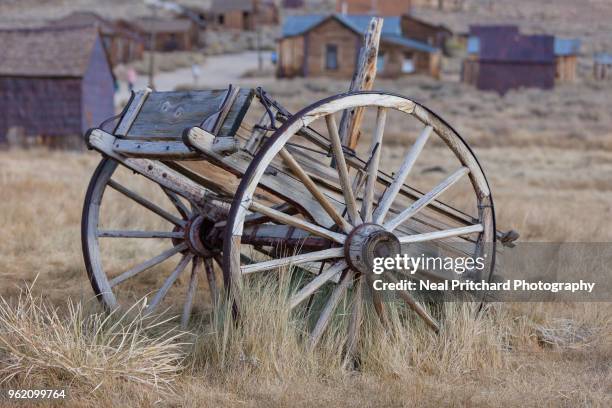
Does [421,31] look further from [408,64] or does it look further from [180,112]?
[180,112]

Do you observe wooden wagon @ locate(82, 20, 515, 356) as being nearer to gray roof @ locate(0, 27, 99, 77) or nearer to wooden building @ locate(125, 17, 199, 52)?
gray roof @ locate(0, 27, 99, 77)

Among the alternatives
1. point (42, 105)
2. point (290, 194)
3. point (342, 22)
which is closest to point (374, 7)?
point (342, 22)

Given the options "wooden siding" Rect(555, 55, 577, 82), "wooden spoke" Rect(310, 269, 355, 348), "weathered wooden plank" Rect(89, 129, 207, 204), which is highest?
"weathered wooden plank" Rect(89, 129, 207, 204)

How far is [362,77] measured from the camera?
19.9 ft

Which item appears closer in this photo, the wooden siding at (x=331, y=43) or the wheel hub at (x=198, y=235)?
the wheel hub at (x=198, y=235)

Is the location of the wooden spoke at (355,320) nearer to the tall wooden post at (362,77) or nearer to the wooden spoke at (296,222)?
the wooden spoke at (296,222)

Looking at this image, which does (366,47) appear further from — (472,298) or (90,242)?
(90,242)

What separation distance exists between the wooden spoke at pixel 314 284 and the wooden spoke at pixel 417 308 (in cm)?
30

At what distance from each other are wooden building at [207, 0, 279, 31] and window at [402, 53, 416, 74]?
80.5ft

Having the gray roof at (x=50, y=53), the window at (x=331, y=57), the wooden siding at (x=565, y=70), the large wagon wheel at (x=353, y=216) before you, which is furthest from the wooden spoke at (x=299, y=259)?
the wooden siding at (x=565, y=70)

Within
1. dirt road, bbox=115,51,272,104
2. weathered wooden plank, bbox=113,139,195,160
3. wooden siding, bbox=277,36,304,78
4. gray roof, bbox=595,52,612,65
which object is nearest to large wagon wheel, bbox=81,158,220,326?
weathered wooden plank, bbox=113,139,195,160

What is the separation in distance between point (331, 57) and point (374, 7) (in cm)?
1598

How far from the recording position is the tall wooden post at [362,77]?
592 cm

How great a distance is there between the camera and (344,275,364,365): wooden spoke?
4910mm
